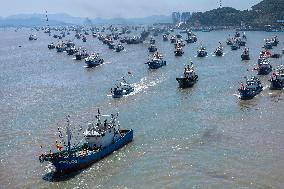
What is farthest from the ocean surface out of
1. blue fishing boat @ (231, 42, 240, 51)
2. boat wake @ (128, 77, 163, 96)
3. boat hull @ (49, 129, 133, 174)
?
blue fishing boat @ (231, 42, 240, 51)

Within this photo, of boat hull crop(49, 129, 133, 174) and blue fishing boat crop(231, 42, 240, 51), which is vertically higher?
blue fishing boat crop(231, 42, 240, 51)

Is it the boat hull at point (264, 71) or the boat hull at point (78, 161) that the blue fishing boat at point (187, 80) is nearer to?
the boat hull at point (264, 71)

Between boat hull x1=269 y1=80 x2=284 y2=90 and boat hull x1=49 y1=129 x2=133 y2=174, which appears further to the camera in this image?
boat hull x1=269 y1=80 x2=284 y2=90

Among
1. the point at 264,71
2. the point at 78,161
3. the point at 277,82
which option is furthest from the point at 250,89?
the point at 78,161

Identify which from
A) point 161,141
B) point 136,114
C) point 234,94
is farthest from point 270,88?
point 161,141

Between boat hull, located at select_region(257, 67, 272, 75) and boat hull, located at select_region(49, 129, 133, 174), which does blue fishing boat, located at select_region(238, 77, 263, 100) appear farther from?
boat hull, located at select_region(49, 129, 133, 174)

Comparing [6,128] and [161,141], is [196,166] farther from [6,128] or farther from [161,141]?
[6,128]

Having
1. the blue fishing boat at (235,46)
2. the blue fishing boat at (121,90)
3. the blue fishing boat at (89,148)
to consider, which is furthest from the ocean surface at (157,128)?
the blue fishing boat at (235,46)
